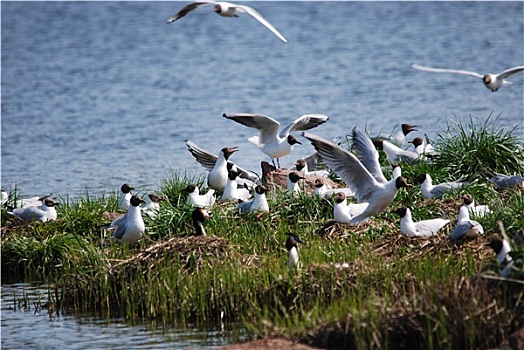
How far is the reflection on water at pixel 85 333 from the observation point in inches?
376

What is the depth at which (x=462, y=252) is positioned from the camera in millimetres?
10242

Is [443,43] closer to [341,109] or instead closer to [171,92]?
[171,92]

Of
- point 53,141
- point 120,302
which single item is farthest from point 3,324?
point 53,141

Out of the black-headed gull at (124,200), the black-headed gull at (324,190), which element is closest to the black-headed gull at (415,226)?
the black-headed gull at (324,190)

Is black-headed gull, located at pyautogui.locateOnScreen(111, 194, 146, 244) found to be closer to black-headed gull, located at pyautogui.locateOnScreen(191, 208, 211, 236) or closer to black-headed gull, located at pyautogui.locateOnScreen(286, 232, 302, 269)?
black-headed gull, located at pyautogui.locateOnScreen(191, 208, 211, 236)

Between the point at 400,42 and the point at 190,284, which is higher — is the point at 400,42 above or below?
above

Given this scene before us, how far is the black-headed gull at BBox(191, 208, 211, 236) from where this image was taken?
11359 millimetres

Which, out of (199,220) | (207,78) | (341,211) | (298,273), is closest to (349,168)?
(341,211)

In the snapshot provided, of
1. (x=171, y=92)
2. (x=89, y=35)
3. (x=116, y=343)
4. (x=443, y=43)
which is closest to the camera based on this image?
(x=116, y=343)

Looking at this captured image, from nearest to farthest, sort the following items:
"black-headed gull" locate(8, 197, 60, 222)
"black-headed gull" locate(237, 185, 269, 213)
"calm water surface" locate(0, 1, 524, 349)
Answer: "black-headed gull" locate(237, 185, 269, 213), "black-headed gull" locate(8, 197, 60, 222), "calm water surface" locate(0, 1, 524, 349)

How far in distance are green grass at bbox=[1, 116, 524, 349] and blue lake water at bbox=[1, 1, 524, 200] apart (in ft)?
11.3

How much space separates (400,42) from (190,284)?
34938mm

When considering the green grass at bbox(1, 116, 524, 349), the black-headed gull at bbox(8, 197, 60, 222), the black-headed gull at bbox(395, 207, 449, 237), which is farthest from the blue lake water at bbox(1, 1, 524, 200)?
the black-headed gull at bbox(395, 207, 449, 237)

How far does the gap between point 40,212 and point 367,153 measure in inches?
166
